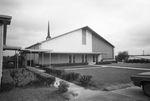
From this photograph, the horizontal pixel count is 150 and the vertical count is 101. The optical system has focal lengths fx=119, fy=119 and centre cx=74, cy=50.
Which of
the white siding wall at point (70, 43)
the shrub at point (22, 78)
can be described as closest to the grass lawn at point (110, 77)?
the shrub at point (22, 78)

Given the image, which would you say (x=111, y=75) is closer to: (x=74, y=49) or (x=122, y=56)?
(x=74, y=49)

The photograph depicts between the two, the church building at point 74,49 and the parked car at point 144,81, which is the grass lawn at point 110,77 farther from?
the church building at point 74,49

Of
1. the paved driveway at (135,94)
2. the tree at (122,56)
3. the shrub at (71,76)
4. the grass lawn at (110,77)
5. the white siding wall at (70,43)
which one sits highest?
the white siding wall at (70,43)

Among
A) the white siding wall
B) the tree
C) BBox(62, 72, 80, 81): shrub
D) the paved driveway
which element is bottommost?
the paved driveway

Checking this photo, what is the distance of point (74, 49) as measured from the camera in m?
26.0

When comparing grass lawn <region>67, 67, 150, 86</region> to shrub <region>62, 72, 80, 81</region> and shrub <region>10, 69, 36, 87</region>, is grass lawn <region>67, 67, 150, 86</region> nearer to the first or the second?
shrub <region>62, 72, 80, 81</region>

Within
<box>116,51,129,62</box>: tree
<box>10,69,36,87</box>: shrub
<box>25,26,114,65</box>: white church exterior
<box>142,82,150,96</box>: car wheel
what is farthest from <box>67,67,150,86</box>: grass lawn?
<box>116,51,129,62</box>: tree

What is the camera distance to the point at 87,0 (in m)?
11.2

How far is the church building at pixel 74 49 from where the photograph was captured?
75.4 ft

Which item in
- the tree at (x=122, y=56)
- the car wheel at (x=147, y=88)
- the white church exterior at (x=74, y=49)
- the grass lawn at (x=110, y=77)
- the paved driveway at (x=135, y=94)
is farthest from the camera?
the tree at (x=122, y=56)

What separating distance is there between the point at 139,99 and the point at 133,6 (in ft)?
38.7

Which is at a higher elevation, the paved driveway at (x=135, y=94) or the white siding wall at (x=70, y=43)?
the white siding wall at (x=70, y=43)

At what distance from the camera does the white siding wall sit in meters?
23.1

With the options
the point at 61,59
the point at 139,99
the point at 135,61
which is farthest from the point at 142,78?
the point at 135,61
